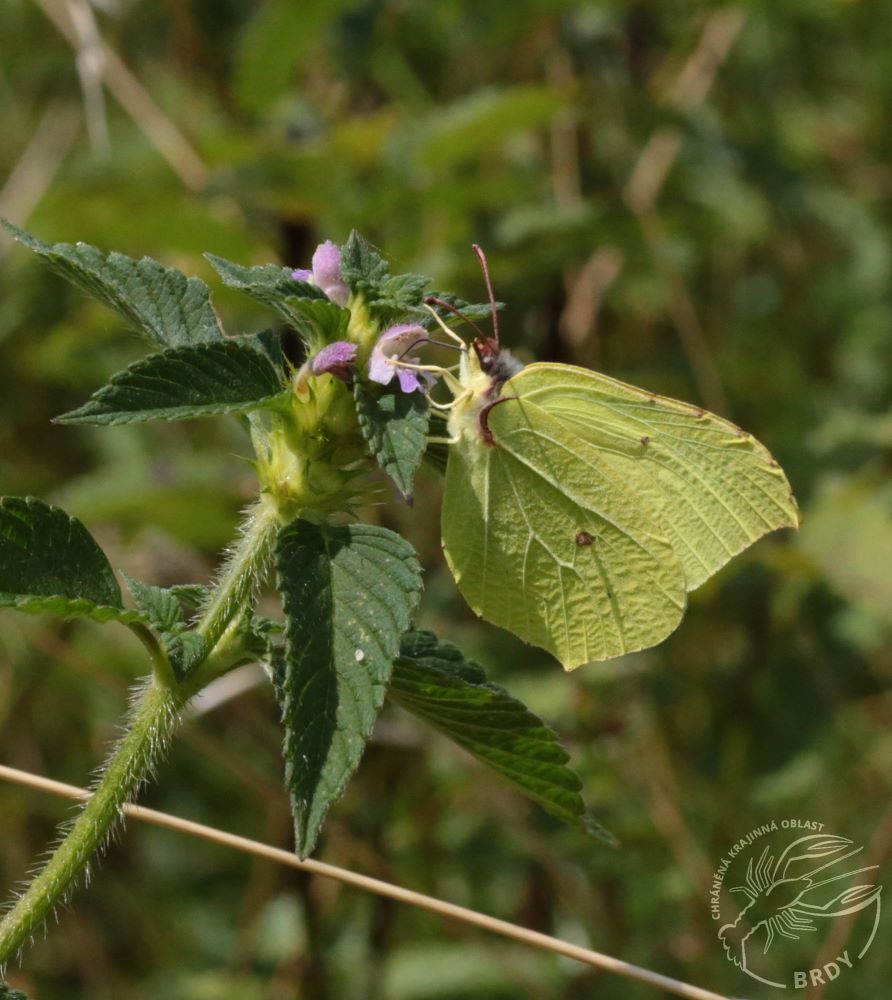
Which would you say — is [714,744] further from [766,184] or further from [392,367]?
[392,367]

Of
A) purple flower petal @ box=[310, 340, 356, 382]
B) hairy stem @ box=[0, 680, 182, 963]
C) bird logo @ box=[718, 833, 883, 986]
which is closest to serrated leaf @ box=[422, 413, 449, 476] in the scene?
purple flower petal @ box=[310, 340, 356, 382]

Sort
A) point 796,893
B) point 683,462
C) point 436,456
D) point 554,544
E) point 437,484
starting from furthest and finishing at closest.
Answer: point 437,484, point 796,893, point 683,462, point 554,544, point 436,456

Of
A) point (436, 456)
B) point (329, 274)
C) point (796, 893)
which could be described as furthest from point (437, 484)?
point (329, 274)

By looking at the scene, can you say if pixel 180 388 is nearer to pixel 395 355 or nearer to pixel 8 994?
pixel 395 355

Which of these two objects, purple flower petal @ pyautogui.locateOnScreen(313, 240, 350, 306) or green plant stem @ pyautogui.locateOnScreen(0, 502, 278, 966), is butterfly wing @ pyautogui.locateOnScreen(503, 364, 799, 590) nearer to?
purple flower petal @ pyautogui.locateOnScreen(313, 240, 350, 306)

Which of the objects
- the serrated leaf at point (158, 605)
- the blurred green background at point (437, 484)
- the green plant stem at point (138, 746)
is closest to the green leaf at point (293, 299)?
the green plant stem at point (138, 746)

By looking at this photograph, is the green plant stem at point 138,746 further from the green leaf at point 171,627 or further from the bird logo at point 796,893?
the bird logo at point 796,893
